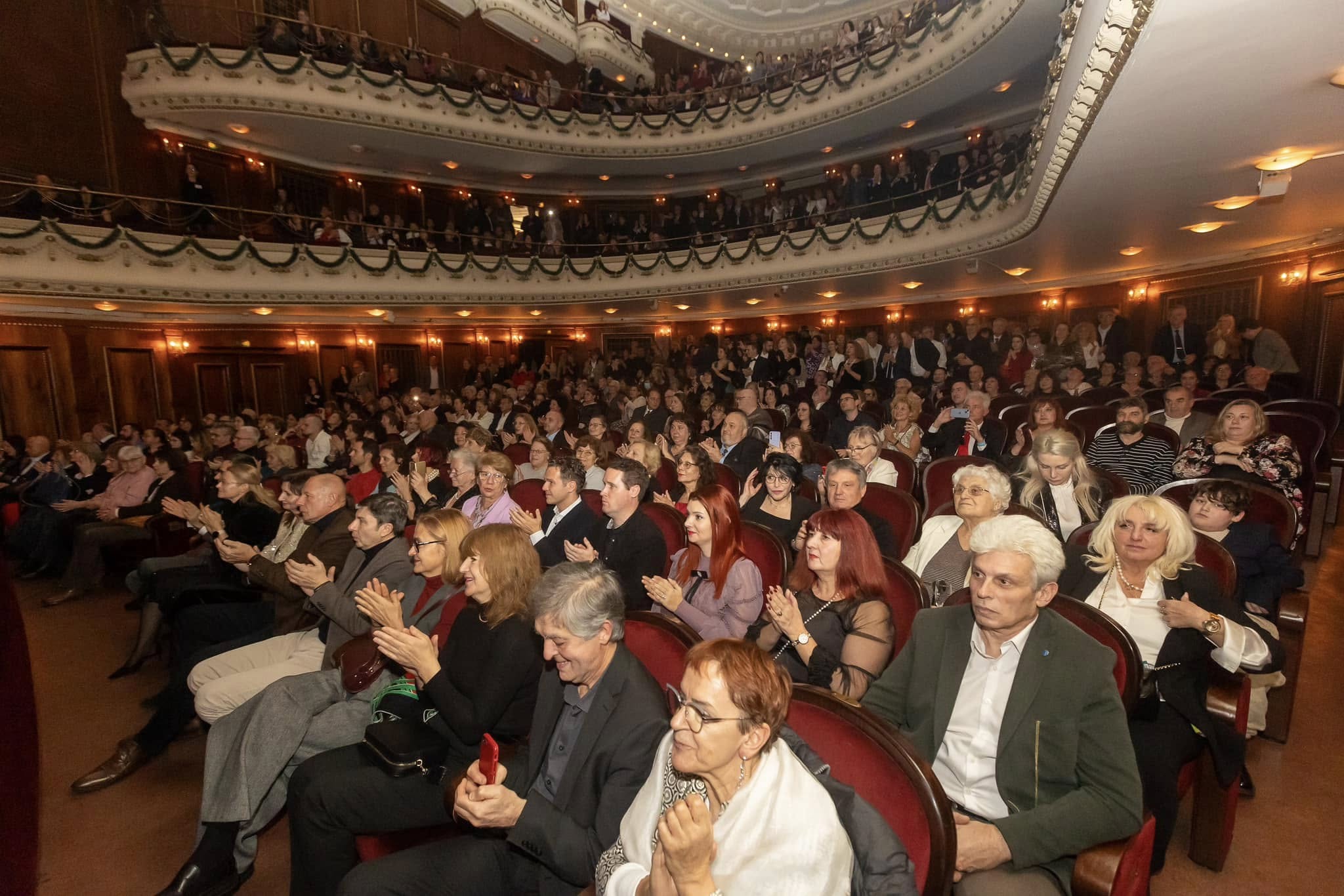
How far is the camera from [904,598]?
8.11 ft

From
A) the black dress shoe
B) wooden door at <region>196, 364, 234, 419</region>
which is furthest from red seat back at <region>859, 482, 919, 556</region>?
wooden door at <region>196, 364, 234, 419</region>

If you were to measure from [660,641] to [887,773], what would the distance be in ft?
2.83

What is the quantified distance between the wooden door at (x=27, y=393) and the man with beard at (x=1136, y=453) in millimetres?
14164

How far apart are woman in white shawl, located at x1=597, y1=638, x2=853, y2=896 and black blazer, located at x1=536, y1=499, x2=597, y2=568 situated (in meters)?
2.11

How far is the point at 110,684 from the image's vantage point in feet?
12.6

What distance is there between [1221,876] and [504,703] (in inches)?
97.9

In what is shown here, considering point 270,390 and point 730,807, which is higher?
point 270,390

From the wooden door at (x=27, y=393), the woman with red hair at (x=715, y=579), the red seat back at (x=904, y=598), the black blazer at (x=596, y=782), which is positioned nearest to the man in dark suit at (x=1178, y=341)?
the red seat back at (x=904, y=598)

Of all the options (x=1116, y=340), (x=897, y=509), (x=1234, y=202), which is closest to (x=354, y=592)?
(x=897, y=509)

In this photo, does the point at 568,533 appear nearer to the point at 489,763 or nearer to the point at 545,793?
the point at 545,793

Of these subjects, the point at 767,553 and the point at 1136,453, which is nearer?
the point at 767,553

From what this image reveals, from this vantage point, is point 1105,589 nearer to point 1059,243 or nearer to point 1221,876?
point 1221,876

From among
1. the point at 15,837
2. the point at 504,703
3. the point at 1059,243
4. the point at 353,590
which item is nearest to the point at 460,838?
the point at 504,703

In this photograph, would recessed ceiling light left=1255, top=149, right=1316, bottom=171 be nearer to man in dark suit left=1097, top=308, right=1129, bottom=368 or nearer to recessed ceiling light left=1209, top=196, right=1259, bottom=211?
recessed ceiling light left=1209, top=196, right=1259, bottom=211
